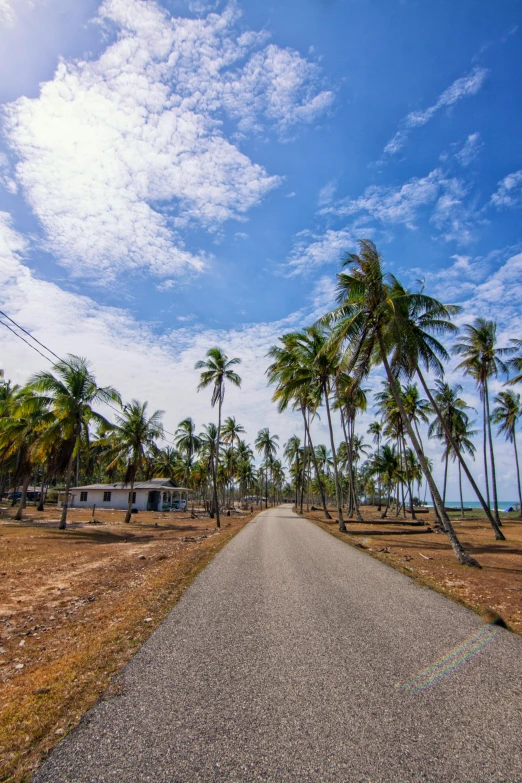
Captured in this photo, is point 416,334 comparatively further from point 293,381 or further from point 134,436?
point 134,436

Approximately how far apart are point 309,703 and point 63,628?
4.55m

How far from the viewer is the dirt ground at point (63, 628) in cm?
319

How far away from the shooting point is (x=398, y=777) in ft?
8.57

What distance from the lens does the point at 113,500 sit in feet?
162

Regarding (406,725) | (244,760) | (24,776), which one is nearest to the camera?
(24,776)

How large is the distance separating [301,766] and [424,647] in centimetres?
277

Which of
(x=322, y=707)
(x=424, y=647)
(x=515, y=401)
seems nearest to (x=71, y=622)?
(x=322, y=707)

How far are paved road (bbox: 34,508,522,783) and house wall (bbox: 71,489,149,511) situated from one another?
4569cm

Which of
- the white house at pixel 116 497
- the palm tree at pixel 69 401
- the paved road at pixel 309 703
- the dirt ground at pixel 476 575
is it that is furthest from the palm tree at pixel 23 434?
the paved road at pixel 309 703

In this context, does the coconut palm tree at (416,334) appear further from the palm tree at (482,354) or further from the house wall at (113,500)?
the house wall at (113,500)

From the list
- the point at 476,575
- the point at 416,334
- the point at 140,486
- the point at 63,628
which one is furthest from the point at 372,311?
the point at 140,486

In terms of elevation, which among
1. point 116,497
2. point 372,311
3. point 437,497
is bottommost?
point 116,497

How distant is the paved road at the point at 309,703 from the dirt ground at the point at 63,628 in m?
0.24

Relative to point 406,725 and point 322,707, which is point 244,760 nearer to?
point 322,707
